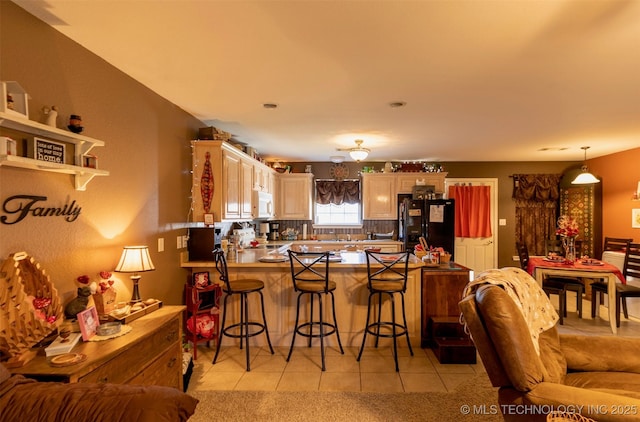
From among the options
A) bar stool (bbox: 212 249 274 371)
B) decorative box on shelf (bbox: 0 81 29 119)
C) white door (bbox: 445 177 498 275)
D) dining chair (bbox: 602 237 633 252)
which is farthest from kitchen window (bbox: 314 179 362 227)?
decorative box on shelf (bbox: 0 81 29 119)

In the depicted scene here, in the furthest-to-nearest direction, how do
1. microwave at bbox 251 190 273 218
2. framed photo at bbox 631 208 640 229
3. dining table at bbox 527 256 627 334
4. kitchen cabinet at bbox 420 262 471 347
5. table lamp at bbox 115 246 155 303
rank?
framed photo at bbox 631 208 640 229 → microwave at bbox 251 190 273 218 → dining table at bbox 527 256 627 334 → kitchen cabinet at bbox 420 262 471 347 → table lamp at bbox 115 246 155 303

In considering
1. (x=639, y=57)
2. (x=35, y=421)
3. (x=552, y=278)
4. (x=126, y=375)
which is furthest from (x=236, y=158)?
(x=552, y=278)

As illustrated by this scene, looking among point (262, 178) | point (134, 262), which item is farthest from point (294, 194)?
point (134, 262)

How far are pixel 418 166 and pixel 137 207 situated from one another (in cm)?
500

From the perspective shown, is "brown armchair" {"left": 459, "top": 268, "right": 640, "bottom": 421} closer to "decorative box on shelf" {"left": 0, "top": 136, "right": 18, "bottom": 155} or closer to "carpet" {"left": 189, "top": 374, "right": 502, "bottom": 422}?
"carpet" {"left": 189, "top": 374, "right": 502, "bottom": 422}

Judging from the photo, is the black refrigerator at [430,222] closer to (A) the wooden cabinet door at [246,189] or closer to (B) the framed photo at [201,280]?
(A) the wooden cabinet door at [246,189]

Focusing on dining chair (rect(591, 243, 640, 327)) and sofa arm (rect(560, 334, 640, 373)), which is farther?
dining chair (rect(591, 243, 640, 327))

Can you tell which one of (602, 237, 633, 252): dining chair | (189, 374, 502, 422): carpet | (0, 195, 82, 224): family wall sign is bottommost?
(189, 374, 502, 422): carpet

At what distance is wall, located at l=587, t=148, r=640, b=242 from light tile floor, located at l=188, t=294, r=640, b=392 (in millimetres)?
4285

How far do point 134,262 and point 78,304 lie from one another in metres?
0.43

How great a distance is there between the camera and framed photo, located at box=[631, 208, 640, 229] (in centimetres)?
523

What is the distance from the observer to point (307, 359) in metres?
3.32

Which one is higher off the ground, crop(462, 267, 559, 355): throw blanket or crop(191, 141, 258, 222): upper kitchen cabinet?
crop(191, 141, 258, 222): upper kitchen cabinet

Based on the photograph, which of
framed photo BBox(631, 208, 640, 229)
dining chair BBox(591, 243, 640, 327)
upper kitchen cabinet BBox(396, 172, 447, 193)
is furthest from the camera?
upper kitchen cabinet BBox(396, 172, 447, 193)
